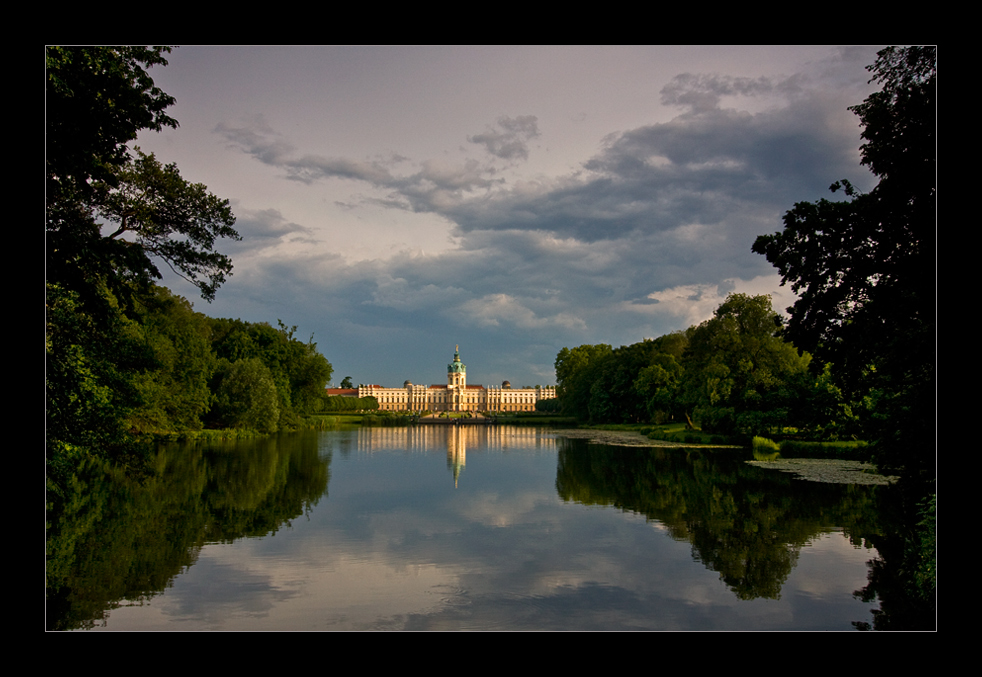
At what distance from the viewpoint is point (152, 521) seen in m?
12.9

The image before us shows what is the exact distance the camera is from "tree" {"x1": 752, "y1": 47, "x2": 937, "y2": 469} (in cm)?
831

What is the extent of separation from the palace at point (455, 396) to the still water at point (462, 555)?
155 metres

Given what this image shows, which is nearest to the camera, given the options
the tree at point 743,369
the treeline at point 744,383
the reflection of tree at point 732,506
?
the reflection of tree at point 732,506

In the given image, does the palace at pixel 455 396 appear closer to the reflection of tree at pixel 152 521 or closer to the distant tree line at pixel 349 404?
the distant tree line at pixel 349 404

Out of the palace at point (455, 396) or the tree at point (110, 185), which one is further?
the palace at point (455, 396)

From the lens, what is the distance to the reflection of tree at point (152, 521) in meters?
Result: 8.52

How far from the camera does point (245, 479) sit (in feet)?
65.3

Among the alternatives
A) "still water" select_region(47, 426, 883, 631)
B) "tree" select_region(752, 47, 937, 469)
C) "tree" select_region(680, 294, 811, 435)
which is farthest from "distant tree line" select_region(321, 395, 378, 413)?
"tree" select_region(752, 47, 937, 469)

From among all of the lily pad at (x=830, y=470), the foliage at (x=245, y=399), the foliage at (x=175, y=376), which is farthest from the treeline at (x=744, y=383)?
the foliage at (x=175, y=376)

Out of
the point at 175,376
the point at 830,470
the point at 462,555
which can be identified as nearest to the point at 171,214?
the point at 462,555

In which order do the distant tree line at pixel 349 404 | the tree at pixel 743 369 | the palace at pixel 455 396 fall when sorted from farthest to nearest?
1. the palace at pixel 455 396
2. the distant tree line at pixel 349 404
3. the tree at pixel 743 369

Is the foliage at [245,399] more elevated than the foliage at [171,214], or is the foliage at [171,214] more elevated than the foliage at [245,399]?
the foliage at [171,214]
